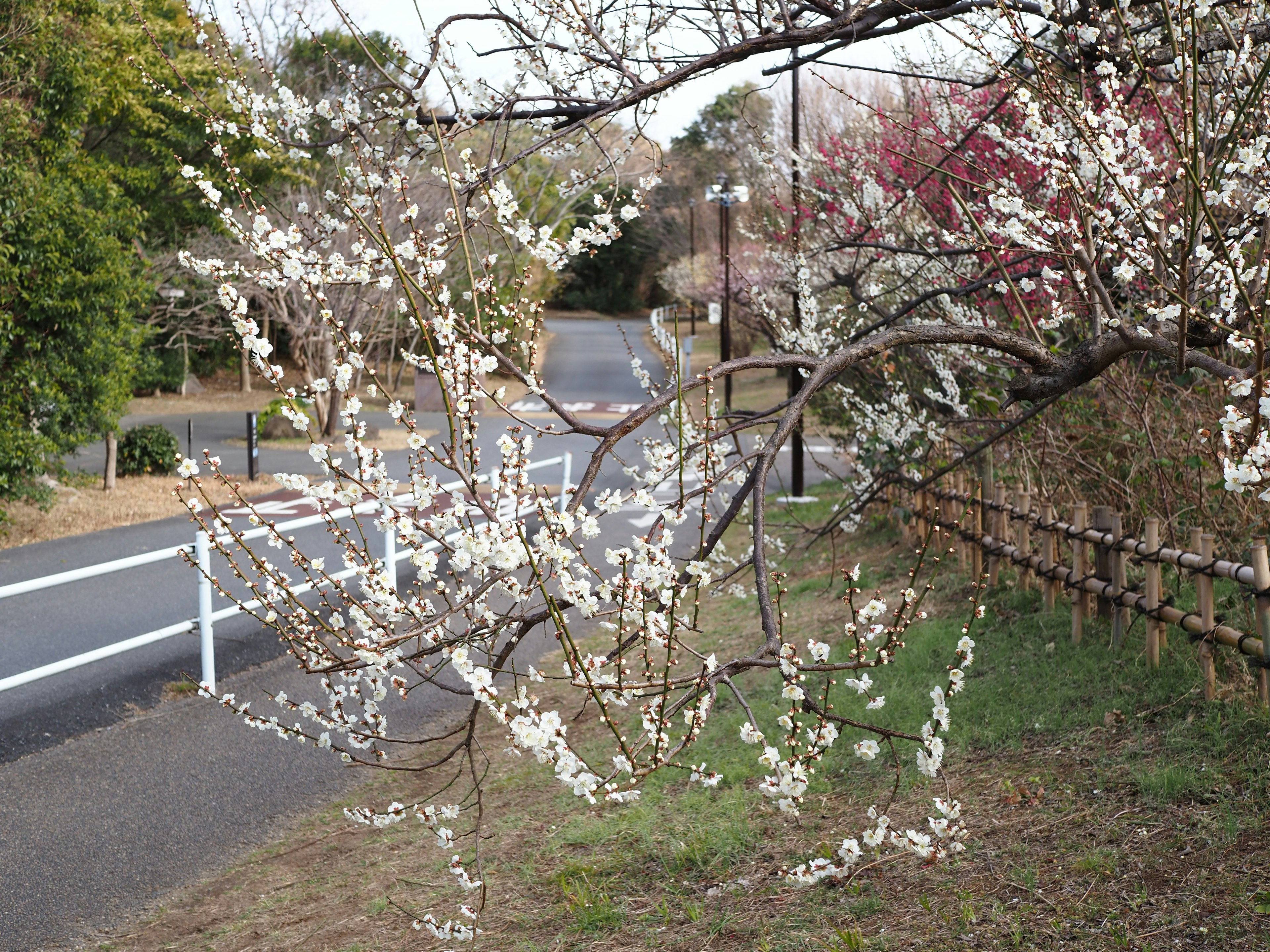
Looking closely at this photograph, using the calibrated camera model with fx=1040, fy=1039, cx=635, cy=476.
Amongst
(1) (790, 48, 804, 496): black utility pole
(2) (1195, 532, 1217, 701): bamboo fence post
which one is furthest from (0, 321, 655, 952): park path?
(2) (1195, 532, 1217, 701): bamboo fence post

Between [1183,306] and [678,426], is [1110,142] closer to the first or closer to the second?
[1183,306]

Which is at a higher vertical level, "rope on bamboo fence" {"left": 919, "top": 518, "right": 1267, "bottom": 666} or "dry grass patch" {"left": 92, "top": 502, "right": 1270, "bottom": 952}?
"rope on bamboo fence" {"left": 919, "top": 518, "right": 1267, "bottom": 666}

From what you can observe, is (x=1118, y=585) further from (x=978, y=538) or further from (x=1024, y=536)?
(x=978, y=538)

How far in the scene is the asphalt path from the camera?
14.0 feet

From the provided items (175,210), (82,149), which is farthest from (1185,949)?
(175,210)

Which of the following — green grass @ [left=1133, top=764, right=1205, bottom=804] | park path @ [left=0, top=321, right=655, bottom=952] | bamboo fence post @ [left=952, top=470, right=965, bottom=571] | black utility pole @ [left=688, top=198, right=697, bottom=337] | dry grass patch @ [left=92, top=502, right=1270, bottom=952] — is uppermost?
black utility pole @ [left=688, top=198, right=697, bottom=337]

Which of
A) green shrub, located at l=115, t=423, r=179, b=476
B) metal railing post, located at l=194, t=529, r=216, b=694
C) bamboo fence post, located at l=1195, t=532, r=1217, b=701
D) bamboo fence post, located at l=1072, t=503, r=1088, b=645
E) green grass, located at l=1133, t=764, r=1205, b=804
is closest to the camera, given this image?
green grass, located at l=1133, t=764, r=1205, b=804

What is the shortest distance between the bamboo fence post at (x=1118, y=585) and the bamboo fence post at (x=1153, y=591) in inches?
10.3

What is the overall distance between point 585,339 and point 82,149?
29220 mm

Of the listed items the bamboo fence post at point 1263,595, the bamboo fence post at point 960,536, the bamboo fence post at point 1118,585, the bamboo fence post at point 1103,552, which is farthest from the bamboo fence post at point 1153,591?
the bamboo fence post at point 960,536

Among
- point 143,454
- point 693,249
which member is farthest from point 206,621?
point 693,249

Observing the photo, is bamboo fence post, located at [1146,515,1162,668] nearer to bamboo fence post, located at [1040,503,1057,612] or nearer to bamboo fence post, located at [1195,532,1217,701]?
bamboo fence post, located at [1195,532,1217,701]

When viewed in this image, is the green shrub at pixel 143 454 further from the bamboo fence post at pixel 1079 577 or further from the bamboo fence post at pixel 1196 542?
the bamboo fence post at pixel 1196 542

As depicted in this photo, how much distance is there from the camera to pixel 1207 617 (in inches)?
162
